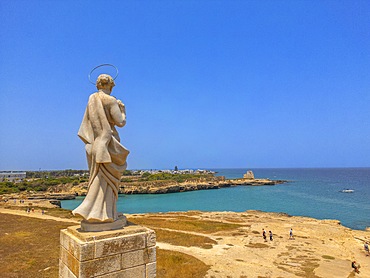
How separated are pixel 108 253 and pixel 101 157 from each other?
1569mm

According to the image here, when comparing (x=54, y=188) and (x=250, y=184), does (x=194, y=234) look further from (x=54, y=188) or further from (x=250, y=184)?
(x=250, y=184)

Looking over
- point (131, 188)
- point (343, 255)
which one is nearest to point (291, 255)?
point (343, 255)

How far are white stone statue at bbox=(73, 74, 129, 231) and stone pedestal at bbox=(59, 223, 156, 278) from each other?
0.98 ft

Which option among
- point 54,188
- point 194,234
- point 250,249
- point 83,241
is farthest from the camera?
point 54,188

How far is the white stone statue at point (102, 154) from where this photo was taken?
4.49 metres

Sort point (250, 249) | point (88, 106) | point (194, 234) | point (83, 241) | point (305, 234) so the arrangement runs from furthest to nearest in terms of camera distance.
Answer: point (305, 234)
point (194, 234)
point (250, 249)
point (88, 106)
point (83, 241)

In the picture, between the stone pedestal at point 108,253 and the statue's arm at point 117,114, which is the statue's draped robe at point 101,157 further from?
the stone pedestal at point 108,253

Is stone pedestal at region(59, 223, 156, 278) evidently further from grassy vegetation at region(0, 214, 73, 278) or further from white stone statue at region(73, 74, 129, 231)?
grassy vegetation at region(0, 214, 73, 278)

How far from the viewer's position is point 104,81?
→ 4.91 m

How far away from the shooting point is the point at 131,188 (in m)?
73.8

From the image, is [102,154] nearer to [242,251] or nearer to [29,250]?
[29,250]

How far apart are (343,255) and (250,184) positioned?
87.5 metres

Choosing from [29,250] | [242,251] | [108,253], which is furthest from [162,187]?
[108,253]

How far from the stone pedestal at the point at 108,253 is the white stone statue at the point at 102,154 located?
0.30 m
